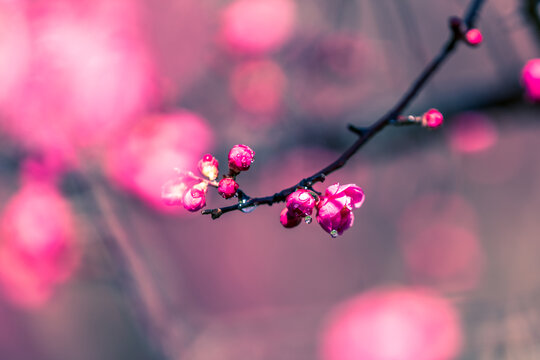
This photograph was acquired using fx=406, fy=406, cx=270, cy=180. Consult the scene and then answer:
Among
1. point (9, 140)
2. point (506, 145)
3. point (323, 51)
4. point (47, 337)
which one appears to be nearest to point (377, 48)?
point (323, 51)

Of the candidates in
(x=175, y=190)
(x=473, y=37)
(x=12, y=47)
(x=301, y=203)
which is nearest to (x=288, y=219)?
(x=301, y=203)

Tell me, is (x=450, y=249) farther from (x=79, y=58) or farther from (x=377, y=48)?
(x=79, y=58)

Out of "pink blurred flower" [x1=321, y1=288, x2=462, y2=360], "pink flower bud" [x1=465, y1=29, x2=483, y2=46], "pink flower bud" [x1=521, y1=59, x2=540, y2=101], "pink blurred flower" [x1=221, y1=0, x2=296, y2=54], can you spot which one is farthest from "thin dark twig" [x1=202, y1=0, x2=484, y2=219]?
"pink blurred flower" [x1=321, y1=288, x2=462, y2=360]

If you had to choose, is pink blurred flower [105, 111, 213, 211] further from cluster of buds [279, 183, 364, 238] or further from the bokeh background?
cluster of buds [279, 183, 364, 238]

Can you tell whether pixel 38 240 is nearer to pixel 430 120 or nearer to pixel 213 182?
pixel 213 182

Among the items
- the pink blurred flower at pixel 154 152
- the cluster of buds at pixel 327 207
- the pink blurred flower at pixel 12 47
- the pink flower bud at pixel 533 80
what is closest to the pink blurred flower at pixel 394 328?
the pink blurred flower at pixel 154 152

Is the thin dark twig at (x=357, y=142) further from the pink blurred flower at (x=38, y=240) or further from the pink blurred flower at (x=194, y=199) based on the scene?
the pink blurred flower at (x=38, y=240)
